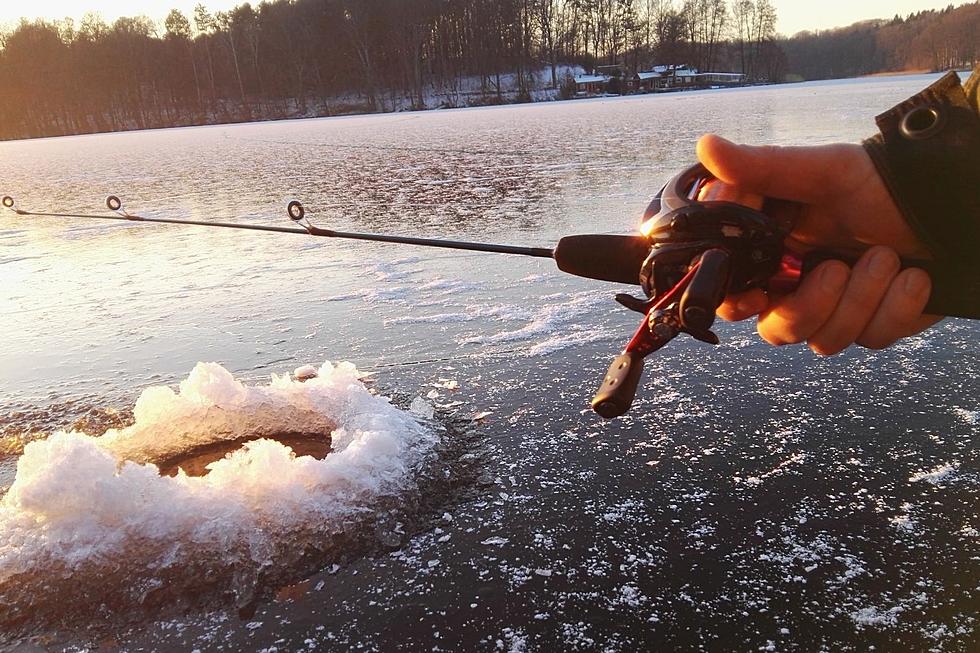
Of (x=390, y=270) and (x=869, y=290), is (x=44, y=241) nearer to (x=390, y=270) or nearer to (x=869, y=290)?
(x=390, y=270)

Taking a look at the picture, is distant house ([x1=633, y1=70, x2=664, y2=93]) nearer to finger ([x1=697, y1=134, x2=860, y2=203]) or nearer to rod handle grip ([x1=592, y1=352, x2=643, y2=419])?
finger ([x1=697, y1=134, x2=860, y2=203])

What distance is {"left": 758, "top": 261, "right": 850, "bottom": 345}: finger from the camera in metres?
1.39

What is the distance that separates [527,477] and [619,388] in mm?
1227

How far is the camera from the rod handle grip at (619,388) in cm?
93

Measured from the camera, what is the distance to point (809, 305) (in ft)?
4.71

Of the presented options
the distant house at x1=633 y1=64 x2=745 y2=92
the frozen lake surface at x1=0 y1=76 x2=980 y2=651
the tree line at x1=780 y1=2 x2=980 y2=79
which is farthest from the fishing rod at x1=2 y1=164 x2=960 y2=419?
the tree line at x1=780 y1=2 x2=980 y2=79

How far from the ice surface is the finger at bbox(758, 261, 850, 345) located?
45.9 inches

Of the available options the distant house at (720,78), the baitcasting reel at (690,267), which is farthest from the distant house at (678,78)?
the baitcasting reel at (690,267)

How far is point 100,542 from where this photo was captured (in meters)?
1.82

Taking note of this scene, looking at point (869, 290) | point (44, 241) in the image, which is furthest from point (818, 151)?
point (44, 241)

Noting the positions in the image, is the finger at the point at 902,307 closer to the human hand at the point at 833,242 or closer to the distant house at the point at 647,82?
the human hand at the point at 833,242

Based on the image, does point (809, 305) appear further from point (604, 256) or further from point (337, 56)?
point (337, 56)

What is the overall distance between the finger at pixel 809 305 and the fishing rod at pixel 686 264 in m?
0.03

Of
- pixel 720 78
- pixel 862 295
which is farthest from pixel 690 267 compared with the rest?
pixel 720 78
